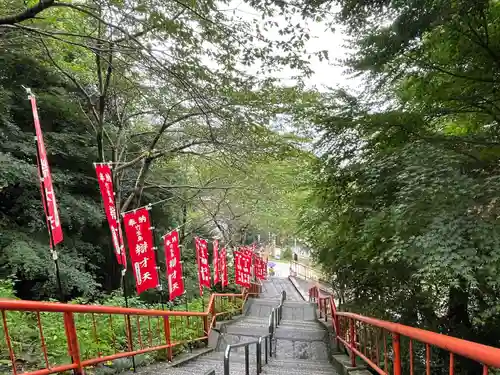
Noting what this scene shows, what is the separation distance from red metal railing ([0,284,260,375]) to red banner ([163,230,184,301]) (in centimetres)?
75

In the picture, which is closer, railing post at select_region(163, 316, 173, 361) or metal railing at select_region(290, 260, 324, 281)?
railing post at select_region(163, 316, 173, 361)

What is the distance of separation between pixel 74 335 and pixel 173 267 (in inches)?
203

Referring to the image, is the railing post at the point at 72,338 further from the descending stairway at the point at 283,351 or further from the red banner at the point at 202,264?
the red banner at the point at 202,264

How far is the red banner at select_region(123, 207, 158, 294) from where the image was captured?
702cm

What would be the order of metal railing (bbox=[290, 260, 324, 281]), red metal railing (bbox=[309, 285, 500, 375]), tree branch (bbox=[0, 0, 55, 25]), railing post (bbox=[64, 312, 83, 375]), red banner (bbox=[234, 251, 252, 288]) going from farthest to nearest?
metal railing (bbox=[290, 260, 324, 281]) < red banner (bbox=[234, 251, 252, 288]) < tree branch (bbox=[0, 0, 55, 25]) < railing post (bbox=[64, 312, 83, 375]) < red metal railing (bbox=[309, 285, 500, 375])

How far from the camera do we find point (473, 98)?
13.8 feet

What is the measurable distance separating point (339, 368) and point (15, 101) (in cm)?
1096

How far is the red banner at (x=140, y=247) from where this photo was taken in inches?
277

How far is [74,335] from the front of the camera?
3.64 meters

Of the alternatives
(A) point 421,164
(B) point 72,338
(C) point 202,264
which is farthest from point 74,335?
(C) point 202,264

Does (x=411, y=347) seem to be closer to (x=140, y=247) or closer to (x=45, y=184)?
(x=45, y=184)

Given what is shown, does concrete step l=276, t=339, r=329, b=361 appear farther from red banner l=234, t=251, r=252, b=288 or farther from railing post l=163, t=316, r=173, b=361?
red banner l=234, t=251, r=252, b=288

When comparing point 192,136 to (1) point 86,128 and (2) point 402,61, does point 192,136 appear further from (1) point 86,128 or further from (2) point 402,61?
(2) point 402,61

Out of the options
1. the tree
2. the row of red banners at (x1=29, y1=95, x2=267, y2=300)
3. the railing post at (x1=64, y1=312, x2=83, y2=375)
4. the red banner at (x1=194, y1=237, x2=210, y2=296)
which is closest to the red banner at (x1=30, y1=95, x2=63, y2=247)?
the row of red banners at (x1=29, y1=95, x2=267, y2=300)
